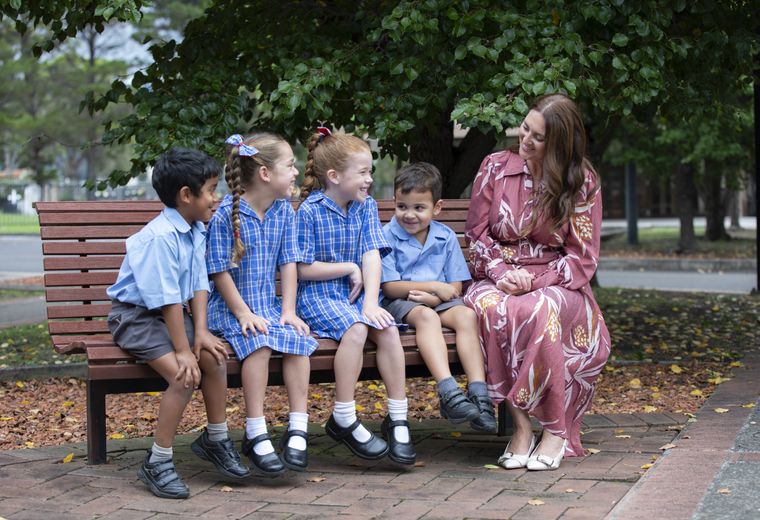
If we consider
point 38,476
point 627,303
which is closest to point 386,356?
point 38,476

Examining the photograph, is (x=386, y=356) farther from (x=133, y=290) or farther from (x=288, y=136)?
(x=288, y=136)

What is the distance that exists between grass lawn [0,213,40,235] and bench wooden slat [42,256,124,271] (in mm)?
31015

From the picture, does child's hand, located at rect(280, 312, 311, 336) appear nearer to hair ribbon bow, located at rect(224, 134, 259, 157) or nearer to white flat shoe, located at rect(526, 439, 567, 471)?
hair ribbon bow, located at rect(224, 134, 259, 157)

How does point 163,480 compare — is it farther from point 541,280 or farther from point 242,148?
point 541,280

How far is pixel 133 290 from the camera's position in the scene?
4.36 m

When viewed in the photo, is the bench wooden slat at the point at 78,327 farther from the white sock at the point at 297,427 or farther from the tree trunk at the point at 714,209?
the tree trunk at the point at 714,209

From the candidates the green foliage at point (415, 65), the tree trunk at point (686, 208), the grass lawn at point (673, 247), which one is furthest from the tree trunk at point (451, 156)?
the tree trunk at point (686, 208)

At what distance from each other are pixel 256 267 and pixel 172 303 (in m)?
0.49

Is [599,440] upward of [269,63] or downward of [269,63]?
downward

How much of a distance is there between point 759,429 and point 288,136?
3602 mm

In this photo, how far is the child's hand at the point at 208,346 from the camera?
435 centimetres

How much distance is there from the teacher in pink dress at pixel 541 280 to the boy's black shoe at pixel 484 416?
0.12 meters

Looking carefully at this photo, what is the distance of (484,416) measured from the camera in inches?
179

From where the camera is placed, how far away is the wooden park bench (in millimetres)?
4695
